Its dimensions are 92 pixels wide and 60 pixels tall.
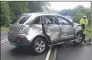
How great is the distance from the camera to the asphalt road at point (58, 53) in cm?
500

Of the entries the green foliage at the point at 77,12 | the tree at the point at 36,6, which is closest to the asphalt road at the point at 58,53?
the green foliage at the point at 77,12

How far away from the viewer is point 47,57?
4941 millimetres

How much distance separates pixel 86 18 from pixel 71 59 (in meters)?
1.97

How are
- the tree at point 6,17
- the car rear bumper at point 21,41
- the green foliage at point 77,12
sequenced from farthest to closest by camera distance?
the tree at point 6,17 → the green foliage at point 77,12 → the car rear bumper at point 21,41

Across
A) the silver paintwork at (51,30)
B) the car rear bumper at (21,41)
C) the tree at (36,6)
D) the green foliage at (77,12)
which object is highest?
the tree at (36,6)

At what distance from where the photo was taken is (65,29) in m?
5.94

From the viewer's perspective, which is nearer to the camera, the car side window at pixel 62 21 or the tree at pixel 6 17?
the car side window at pixel 62 21

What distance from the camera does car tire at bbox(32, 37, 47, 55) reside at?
16.8 ft

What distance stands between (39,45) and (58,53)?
0.79m

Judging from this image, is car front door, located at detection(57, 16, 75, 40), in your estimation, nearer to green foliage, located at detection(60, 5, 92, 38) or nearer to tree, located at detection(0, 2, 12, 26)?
green foliage, located at detection(60, 5, 92, 38)

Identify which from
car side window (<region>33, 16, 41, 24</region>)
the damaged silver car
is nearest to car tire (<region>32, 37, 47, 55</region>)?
the damaged silver car

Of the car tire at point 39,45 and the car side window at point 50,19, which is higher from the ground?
the car side window at point 50,19

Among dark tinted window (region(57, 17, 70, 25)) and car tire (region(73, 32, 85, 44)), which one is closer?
dark tinted window (region(57, 17, 70, 25))

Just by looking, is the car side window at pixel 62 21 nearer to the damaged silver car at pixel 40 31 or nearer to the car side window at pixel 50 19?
the damaged silver car at pixel 40 31
